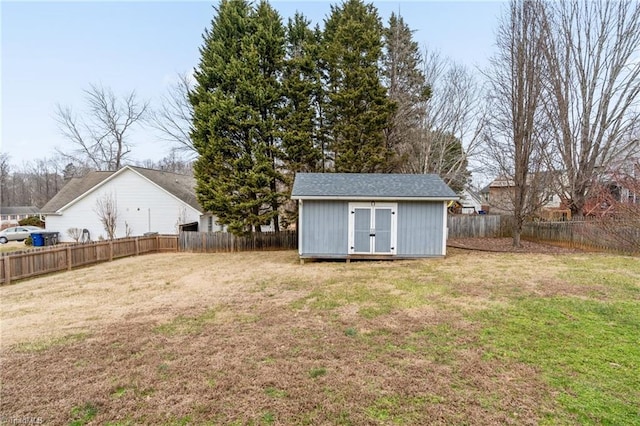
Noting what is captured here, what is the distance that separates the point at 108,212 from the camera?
739 inches

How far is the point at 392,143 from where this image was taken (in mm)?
18625

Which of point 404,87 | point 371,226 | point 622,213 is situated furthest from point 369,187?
point 404,87

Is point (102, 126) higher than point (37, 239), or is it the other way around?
point (102, 126)

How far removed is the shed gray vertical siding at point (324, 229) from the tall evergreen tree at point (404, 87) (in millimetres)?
8730

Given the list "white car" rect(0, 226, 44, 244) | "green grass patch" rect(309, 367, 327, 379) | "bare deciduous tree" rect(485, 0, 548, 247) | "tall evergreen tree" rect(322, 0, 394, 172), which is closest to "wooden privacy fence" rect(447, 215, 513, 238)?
"bare deciduous tree" rect(485, 0, 548, 247)

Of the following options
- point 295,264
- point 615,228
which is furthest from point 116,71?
point 615,228

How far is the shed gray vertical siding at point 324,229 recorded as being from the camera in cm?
1103

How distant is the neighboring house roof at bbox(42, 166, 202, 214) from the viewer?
63.6 ft

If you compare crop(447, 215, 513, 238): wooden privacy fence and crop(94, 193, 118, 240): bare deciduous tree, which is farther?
crop(94, 193, 118, 240): bare deciduous tree

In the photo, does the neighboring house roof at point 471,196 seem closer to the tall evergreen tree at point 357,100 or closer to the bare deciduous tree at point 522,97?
the bare deciduous tree at point 522,97

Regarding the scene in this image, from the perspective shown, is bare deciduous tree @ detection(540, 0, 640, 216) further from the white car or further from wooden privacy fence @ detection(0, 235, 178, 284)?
the white car

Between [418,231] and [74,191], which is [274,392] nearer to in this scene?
[418,231]

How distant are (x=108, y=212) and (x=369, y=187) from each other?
651 inches

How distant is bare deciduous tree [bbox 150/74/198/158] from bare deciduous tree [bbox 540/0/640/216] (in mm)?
20194
